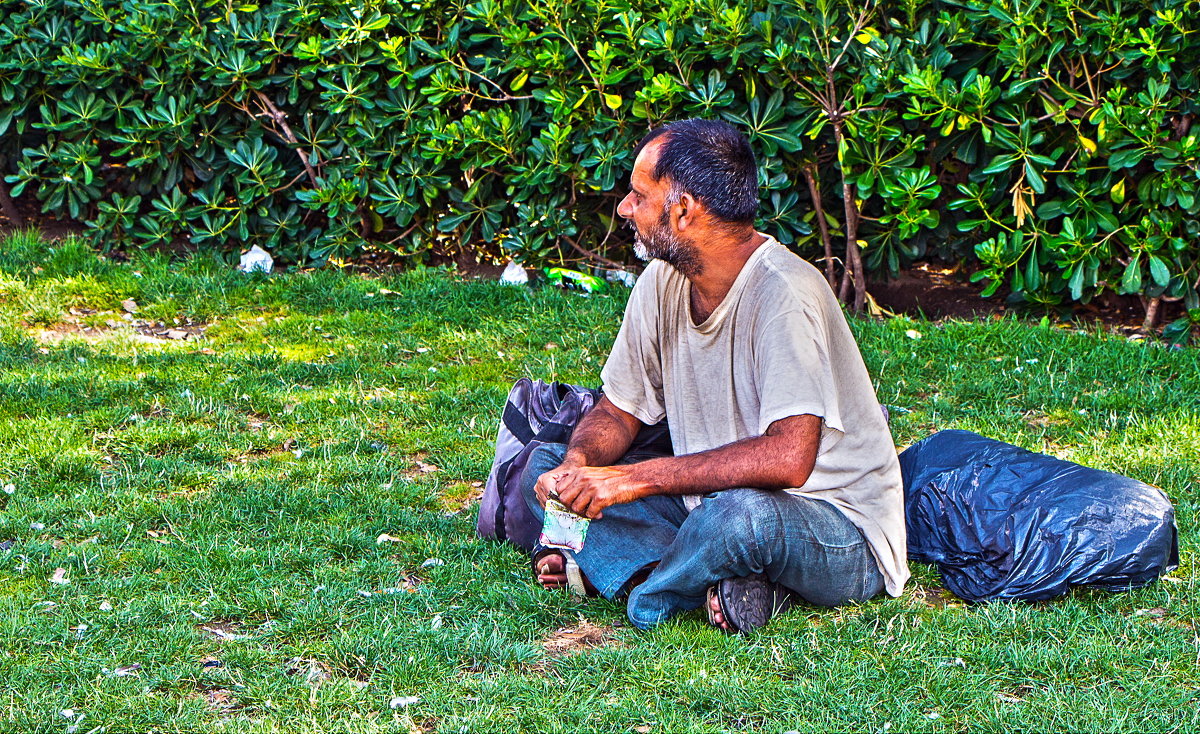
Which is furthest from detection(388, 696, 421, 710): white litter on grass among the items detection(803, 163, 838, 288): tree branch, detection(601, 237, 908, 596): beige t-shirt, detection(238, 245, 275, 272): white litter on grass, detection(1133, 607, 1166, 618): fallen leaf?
detection(238, 245, 275, 272): white litter on grass

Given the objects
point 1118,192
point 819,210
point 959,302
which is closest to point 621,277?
point 819,210

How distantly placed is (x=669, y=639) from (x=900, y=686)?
59 centimetres

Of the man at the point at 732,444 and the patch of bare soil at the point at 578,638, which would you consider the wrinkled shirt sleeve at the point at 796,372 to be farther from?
the patch of bare soil at the point at 578,638

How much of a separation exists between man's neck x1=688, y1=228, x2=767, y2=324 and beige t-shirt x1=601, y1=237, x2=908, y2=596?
50mm

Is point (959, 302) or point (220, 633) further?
point (959, 302)

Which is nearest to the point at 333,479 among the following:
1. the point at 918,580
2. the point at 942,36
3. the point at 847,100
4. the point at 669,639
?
the point at 669,639

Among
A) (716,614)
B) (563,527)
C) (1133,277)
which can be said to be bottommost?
(716,614)

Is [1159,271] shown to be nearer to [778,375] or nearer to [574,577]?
[778,375]

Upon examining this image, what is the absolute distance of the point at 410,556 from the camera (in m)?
3.87

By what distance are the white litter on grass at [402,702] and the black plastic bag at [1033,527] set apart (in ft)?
5.15

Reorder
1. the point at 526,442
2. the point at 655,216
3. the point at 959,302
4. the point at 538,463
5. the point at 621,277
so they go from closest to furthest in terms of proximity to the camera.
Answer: the point at 655,216 → the point at 538,463 → the point at 526,442 → the point at 959,302 → the point at 621,277

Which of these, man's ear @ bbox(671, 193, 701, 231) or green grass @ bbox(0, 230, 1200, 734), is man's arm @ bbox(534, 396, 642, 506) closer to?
green grass @ bbox(0, 230, 1200, 734)

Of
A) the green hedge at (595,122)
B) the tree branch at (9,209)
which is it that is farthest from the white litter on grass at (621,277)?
the tree branch at (9,209)

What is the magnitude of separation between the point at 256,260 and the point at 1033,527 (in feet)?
17.0
